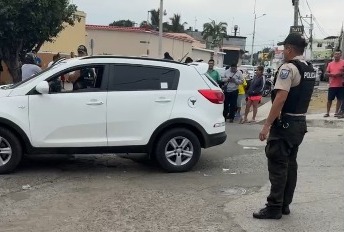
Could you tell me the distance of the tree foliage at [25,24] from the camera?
16.1m

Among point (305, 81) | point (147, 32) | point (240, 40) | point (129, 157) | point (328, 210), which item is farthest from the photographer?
point (240, 40)

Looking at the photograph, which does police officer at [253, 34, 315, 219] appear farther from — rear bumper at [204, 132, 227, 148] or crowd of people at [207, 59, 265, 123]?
crowd of people at [207, 59, 265, 123]

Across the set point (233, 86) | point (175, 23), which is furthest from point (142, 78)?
point (175, 23)

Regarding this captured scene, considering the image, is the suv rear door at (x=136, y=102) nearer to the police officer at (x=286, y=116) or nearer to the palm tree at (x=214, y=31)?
the police officer at (x=286, y=116)

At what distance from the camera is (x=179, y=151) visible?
7.23 m

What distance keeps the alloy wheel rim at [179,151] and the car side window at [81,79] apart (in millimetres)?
1369

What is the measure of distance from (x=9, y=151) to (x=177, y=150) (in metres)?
2.39

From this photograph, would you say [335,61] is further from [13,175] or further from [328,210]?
[13,175]

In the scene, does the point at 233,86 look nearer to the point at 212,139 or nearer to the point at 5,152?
the point at 212,139

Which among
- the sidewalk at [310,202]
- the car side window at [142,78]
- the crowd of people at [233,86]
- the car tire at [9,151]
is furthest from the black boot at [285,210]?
the crowd of people at [233,86]

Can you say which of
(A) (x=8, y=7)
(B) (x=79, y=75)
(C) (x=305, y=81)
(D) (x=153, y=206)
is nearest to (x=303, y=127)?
(C) (x=305, y=81)

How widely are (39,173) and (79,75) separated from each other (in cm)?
153

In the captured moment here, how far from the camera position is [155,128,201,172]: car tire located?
23.4ft

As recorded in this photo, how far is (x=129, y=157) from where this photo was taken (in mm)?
8367
